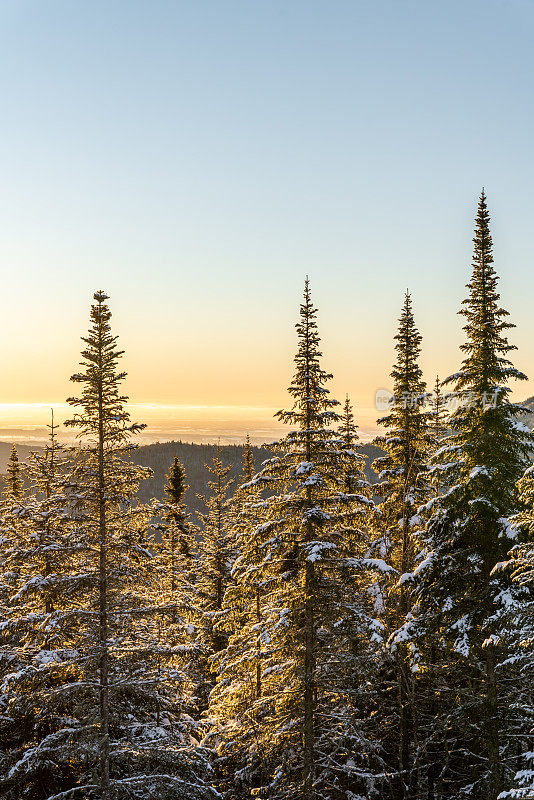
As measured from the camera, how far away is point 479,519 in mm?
16578

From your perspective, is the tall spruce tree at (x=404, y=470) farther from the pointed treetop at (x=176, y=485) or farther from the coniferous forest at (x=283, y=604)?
the pointed treetop at (x=176, y=485)

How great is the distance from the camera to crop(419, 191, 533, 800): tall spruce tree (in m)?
16.3

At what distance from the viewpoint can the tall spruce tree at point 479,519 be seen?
641 inches

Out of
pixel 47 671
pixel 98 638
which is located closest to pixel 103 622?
pixel 98 638

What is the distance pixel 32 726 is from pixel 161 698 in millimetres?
4196

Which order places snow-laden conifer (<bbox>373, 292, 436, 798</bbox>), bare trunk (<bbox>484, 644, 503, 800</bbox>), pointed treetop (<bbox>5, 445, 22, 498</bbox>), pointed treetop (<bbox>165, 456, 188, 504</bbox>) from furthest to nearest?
pointed treetop (<bbox>165, 456, 188, 504</bbox>), pointed treetop (<bbox>5, 445, 22, 498</bbox>), snow-laden conifer (<bbox>373, 292, 436, 798</bbox>), bare trunk (<bbox>484, 644, 503, 800</bbox>)

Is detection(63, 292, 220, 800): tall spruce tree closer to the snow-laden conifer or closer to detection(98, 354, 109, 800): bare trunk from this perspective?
A: detection(98, 354, 109, 800): bare trunk

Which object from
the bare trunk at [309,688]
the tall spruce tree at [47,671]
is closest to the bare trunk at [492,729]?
the bare trunk at [309,688]

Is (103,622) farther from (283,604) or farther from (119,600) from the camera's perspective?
(283,604)

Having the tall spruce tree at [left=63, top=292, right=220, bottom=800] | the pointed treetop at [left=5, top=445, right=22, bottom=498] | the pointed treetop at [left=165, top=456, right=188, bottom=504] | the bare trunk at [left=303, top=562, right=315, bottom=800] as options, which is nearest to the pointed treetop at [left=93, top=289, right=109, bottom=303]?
the tall spruce tree at [left=63, top=292, right=220, bottom=800]

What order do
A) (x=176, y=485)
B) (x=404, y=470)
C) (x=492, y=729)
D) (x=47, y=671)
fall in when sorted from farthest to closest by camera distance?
(x=176, y=485) < (x=404, y=470) < (x=492, y=729) < (x=47, y=671)

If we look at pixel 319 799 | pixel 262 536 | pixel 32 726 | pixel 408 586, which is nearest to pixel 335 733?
pixel 319 799

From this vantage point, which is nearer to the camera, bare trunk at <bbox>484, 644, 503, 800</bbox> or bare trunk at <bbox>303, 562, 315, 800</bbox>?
bare trunk at <bbox>303, 562, 315, 800</bbox>

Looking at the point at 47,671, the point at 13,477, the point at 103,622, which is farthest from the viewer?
the point at 13,477
